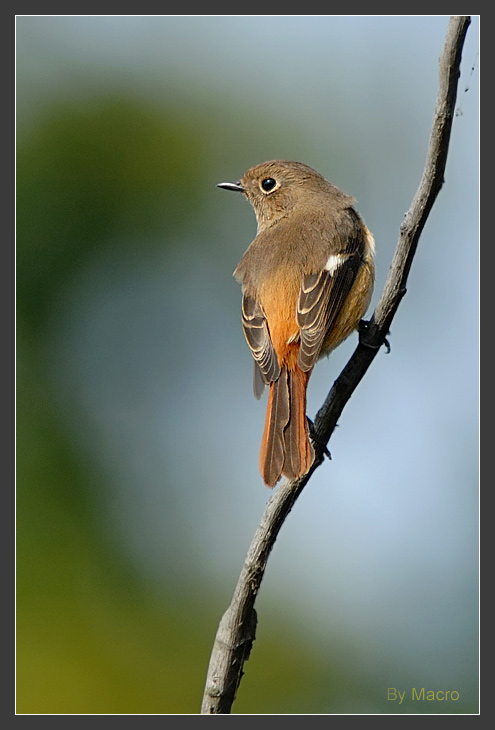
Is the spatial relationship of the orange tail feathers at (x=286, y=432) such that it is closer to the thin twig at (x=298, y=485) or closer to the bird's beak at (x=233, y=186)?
the thin twig at (x=298, y=485)

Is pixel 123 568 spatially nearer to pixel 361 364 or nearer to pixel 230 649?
pixel 230 649

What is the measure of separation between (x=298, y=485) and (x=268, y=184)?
7.52 ft

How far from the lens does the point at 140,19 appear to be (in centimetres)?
414

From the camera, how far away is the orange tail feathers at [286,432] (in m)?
3.24

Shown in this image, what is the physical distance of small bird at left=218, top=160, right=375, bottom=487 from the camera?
11.2 ft

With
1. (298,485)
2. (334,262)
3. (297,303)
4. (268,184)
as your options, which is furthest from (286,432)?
(268,184)

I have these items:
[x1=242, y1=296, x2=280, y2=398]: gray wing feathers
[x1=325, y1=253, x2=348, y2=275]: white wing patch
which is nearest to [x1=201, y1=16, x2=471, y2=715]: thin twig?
[x1=242, y1=296, x2=280, y2=398]: gray wing feathers

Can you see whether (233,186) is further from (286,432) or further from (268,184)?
(286,432)

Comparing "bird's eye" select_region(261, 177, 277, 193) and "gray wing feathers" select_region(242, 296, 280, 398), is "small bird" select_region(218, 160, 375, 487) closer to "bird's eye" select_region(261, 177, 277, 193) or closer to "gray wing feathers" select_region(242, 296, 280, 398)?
"gray wing feathers" select_region(242, 296, 280, 398)

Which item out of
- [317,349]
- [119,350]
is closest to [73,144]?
[119,350]

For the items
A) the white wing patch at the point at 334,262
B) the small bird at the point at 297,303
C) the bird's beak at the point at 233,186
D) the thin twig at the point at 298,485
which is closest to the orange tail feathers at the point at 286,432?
the small bird at the point at 297,303

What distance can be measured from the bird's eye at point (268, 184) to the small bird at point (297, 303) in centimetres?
31

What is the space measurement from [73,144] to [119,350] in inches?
45.2

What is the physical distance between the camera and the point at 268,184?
482cm
